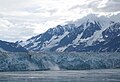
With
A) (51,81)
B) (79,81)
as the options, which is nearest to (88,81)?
(79,81)

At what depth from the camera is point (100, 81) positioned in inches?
5162

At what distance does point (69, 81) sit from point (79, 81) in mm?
3282

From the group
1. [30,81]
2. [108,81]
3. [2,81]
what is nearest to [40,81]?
[30,81]

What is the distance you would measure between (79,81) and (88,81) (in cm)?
320

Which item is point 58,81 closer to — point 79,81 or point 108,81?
point 79,81

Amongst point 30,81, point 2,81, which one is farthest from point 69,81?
point 2,81

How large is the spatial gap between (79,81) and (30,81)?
52.5 feet

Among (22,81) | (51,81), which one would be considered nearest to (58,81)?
(51,81)

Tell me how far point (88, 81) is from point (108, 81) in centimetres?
683

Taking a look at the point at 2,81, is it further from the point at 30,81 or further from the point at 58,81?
the point at 58,81

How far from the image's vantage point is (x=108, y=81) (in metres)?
130

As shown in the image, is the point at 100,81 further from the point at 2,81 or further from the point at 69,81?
the point at 2,81

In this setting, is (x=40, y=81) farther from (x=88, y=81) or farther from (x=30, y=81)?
(x=88, y=81)

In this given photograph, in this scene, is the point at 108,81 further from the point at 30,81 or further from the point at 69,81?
the point at 30,81
